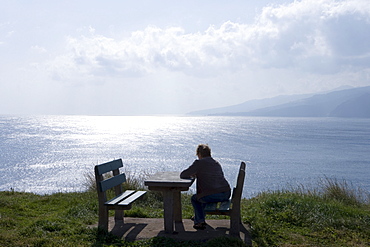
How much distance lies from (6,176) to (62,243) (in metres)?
38.6

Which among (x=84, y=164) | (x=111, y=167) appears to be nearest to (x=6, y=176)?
(x=84, y=164)

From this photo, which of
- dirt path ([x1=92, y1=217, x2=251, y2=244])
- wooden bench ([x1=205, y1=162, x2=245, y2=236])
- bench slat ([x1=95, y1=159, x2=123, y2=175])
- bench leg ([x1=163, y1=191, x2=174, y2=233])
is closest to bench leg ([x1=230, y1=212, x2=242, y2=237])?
wooden bench ([x1=205, y1=162, x2=245, y2=236])

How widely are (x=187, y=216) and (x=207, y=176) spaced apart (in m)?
1.77

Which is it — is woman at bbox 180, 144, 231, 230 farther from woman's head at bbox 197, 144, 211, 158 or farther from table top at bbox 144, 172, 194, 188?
table top at bbox 144, 172, 194, 188

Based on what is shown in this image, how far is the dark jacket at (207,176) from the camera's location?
613cm

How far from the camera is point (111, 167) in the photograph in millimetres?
6688

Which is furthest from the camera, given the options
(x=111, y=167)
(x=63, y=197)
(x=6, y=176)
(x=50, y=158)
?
(x=50, y=158)

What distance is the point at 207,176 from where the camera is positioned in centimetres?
616

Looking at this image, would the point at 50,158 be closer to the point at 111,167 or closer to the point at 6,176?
the point at 6,176

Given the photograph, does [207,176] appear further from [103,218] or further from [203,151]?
[103,218]

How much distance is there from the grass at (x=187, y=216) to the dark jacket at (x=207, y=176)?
2.95 feet

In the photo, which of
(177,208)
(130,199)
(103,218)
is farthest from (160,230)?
(103,218)

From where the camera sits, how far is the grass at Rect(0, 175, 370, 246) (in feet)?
18.4

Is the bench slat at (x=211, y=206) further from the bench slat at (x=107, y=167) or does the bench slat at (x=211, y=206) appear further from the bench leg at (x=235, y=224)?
the bench slat at (x=107, y=167)
